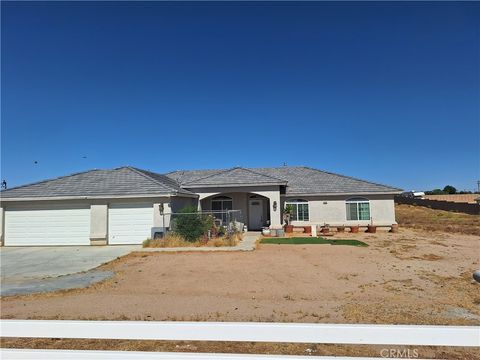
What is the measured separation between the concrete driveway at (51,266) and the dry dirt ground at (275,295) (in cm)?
88

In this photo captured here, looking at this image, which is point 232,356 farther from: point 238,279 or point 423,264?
point 423,264

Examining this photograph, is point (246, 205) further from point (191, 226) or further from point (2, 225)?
point (2, 225)

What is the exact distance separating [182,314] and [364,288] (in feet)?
15.8

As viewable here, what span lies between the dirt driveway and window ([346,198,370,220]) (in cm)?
1248

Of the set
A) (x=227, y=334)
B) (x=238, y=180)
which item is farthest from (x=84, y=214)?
(x=227, y=334)

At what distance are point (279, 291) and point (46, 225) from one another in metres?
16.8

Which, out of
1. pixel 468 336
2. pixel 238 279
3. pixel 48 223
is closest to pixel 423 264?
pixel 238 279

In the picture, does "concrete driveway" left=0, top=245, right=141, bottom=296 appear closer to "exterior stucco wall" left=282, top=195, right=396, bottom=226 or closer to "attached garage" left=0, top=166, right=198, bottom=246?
"attached garage" left=0, top=166, right=198, bottom=246

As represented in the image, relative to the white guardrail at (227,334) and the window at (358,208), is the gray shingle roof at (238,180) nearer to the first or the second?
the window at (358,208)

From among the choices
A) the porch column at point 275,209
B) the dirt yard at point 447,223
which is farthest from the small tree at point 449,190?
the porch column at point 275,209

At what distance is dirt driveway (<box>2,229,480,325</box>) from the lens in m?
7.05

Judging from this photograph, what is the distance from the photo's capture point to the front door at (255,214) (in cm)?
2798

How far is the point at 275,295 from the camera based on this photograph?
28.5 feet

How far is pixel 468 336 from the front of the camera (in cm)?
252
